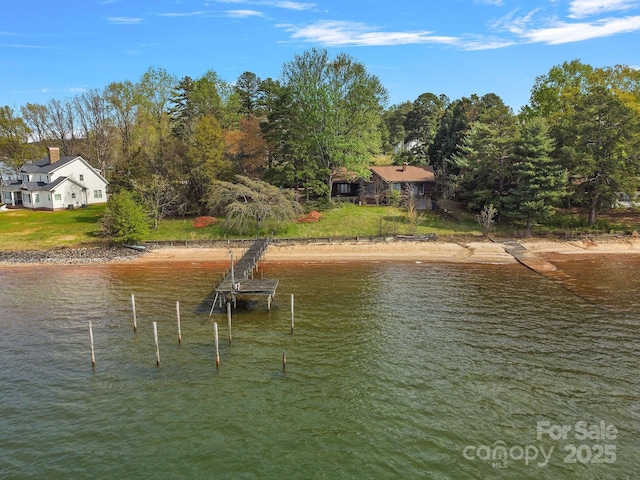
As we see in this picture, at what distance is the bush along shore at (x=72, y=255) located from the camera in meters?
42.2

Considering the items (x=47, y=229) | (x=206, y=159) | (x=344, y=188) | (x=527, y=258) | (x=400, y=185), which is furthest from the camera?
(x=344, y=188)

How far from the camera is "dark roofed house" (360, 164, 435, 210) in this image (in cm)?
5725

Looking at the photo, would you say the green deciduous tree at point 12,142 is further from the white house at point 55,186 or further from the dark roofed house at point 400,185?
the dark roofed house at point 400,185

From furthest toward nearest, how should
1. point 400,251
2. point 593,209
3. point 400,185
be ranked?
point 400,185, point 593,209, point 400,251

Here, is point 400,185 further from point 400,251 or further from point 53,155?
point 53,155

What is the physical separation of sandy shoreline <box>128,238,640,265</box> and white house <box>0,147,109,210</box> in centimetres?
2714

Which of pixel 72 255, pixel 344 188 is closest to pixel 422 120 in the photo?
pixel 344 188

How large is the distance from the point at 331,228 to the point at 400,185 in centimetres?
1528

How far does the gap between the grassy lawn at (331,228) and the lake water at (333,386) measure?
15.2 metres

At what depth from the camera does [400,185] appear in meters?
58.6

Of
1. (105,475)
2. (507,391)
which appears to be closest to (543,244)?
(507,391)

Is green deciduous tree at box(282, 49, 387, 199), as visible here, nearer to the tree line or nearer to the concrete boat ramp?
the tree line

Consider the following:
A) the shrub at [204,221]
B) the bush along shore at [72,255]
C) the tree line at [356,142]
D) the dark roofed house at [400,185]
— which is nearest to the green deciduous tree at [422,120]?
the tree line at [356,142]

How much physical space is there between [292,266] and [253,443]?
970 inches
